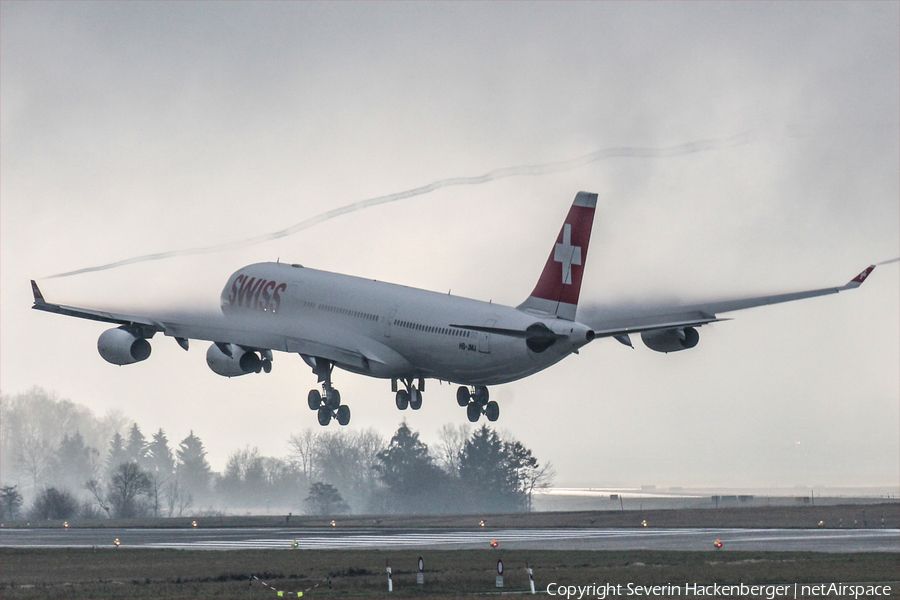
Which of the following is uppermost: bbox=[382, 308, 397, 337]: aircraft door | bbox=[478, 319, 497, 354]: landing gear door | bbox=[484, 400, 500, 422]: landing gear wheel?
bbox=[382, 308, 397, 337]: aircraft door

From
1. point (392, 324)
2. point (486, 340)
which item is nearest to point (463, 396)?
point (392, 324)

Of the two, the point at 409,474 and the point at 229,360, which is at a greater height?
the point at 229,360

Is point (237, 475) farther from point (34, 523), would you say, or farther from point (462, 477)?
point (34, 523)

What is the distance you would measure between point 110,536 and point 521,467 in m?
76.2

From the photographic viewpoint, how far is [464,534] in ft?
273

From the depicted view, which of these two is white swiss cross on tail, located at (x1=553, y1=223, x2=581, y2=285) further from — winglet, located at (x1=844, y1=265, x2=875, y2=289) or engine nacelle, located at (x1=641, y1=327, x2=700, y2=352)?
winglet, located at (x1=844, y1=265, x2=875, y2=289)

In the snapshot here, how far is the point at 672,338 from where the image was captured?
57.8 metres

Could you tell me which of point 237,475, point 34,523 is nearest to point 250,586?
point 34,523

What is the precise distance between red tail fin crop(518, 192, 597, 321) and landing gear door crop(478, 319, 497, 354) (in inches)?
103

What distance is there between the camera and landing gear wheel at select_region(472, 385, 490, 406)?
6316cm

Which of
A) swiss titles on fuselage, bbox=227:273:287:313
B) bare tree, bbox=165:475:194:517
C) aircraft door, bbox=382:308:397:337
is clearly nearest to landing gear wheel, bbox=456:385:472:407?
aircraft door, bbox=382:308:397:337

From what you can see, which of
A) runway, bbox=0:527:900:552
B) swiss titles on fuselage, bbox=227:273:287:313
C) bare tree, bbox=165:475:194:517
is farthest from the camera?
bare tree, bbox=165:475:194:517

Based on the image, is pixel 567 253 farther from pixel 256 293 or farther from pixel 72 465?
pixel 72 465

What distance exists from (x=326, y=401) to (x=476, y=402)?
813 cm
